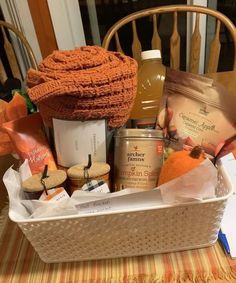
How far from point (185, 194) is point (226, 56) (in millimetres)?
Answer: 1688

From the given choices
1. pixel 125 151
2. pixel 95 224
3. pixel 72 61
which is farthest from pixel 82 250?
pixel 72 61

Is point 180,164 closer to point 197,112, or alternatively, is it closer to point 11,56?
point 197,112

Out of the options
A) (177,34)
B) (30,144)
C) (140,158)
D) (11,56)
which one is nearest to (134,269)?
(140,158)

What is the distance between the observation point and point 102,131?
1.62 feet

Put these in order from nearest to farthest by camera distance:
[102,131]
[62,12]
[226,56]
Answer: [102,131], [62,12], [226,56]

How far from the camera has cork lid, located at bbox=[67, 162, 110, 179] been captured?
0.47m

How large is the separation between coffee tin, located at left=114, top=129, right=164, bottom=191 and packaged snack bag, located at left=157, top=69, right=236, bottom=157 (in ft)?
0.24

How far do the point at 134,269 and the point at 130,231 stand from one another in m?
0.08

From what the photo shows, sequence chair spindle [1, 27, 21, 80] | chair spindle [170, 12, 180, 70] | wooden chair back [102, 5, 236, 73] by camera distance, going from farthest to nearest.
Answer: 1. chair spindle [1, 27, 21, 80]
2. chair spindle [170, 12, 180, 70]
3. wooden chair back [102, 5, 236, 73]

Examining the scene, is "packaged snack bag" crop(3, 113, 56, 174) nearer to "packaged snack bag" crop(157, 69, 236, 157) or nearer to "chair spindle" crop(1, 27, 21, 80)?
"packaged snack bag" crop(157, 69, 236, 157)

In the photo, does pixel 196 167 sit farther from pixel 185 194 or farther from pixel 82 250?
pixel 82 250

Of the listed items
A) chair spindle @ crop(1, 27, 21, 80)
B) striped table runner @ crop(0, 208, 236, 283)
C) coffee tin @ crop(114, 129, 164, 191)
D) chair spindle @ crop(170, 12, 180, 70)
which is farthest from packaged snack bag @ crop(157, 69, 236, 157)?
chair spindle @ crop(1, 27, 21, 80)

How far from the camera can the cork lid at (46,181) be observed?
0.45m

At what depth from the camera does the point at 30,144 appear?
536 mm
